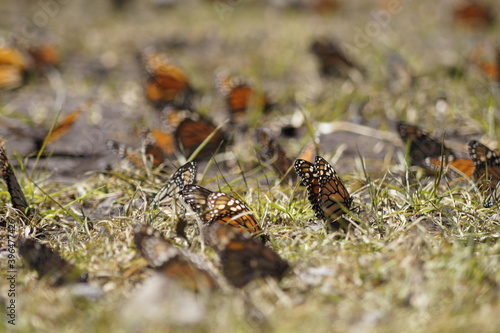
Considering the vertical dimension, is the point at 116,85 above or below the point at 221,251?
below

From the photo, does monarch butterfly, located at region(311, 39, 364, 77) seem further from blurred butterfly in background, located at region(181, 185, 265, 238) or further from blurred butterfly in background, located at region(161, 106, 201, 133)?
blurred butterfly in background, located at region(181, 185, 265, 238)

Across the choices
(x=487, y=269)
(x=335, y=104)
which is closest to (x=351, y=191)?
(x=487, y=269)

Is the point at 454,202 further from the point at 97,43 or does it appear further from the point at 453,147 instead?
the point at 97,43

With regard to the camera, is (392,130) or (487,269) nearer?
(487,269)

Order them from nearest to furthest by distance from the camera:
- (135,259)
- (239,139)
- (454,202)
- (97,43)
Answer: (135,259) → (454,202) → (239,139) → (97,43)

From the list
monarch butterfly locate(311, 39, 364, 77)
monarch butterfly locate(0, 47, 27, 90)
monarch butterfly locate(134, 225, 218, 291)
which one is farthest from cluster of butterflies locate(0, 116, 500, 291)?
monarch butterfly locate(0, 47, 27, 90)
